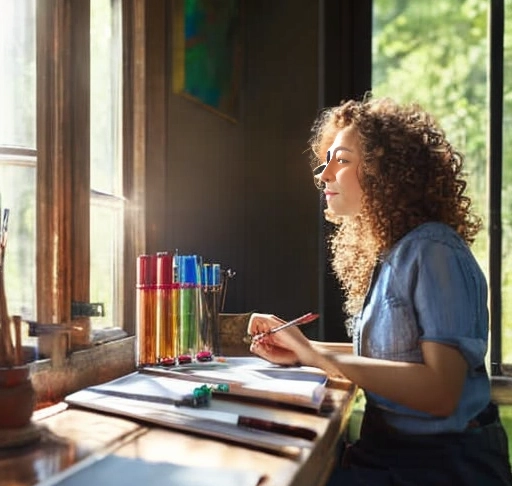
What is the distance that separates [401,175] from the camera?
4.83 feet

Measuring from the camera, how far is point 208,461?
912 mm

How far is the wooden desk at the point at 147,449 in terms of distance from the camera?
0.88m

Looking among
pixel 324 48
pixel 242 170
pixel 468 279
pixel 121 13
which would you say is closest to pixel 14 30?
pixel 121 13

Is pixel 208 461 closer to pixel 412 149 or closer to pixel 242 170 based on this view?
pixel 412 149

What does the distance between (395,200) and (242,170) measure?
127cm

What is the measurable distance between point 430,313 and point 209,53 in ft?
4.63

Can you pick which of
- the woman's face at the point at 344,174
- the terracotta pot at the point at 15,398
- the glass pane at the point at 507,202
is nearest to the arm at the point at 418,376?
the woman's face at the point at 344,174

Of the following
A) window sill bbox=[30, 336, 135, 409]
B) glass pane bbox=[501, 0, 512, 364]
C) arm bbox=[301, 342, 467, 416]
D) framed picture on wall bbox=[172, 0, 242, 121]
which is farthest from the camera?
glass pane bbox=[501, 0, 512, 364]

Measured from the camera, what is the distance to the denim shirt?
1.22 metres

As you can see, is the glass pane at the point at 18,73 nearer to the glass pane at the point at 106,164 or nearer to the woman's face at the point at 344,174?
the glass pane at the point at 106,164

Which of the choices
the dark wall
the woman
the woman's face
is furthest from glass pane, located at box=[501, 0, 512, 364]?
the woman's face

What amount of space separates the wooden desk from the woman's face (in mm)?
539

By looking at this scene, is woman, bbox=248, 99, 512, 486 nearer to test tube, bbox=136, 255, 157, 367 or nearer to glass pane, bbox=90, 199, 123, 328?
test tube, bbox=136, 255, 157, 367

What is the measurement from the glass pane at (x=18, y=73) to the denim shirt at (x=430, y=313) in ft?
2.76
